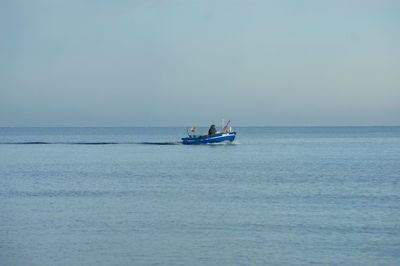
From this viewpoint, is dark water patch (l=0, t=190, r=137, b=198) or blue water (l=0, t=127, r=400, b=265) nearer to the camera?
blue water (l=0, t=127, r=400, b=265)

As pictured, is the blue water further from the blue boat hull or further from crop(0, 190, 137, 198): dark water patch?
the blue boat hull

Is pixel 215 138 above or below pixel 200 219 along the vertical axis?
above

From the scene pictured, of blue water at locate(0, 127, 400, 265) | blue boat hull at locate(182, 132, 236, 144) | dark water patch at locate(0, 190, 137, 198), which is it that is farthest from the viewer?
blue boat hull at locate(182, 132, 236, 144)

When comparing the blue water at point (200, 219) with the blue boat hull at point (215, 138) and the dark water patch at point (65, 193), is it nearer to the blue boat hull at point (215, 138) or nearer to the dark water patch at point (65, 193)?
the dark water patch at point (65, 193)

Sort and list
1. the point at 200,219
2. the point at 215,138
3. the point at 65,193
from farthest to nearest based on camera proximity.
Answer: the point at 215,138
the point at 65,193
the point at 200,219

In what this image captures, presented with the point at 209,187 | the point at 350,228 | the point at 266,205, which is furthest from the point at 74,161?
the point at 350,228

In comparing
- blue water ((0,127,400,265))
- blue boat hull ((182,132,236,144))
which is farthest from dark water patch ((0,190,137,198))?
blue boat hull ((182,132,236,144))

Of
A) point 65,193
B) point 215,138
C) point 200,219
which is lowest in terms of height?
point 200,219

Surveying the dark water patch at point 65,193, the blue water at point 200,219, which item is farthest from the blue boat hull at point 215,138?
the dark water patch at point 65,193

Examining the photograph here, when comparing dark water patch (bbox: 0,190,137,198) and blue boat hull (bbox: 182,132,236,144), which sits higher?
blue boat hull (bbox: 182,132,236,144)

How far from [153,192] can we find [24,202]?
30.7 feet

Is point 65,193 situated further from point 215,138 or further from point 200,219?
point 215,138

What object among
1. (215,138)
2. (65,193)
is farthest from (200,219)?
(215,138)

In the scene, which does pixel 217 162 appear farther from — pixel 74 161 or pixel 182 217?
pixel 182 217
